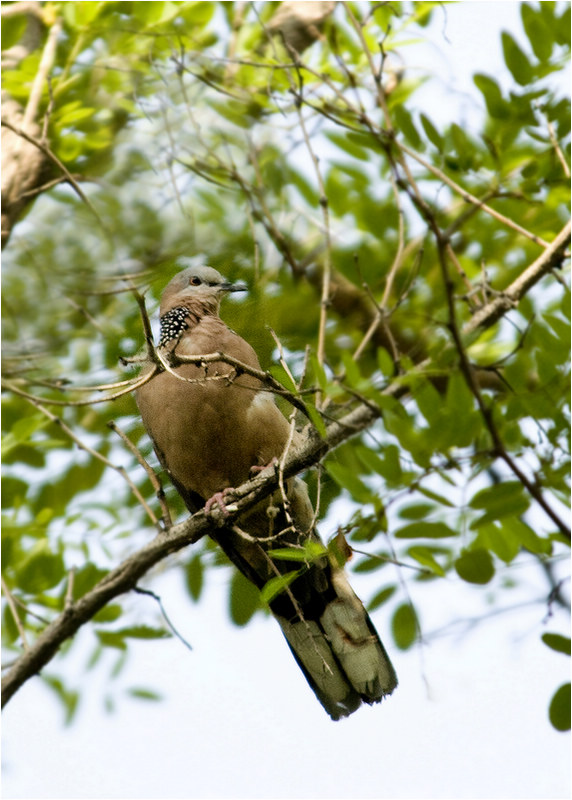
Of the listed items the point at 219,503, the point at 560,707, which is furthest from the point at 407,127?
the point at 560,707

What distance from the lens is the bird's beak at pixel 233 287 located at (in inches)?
134

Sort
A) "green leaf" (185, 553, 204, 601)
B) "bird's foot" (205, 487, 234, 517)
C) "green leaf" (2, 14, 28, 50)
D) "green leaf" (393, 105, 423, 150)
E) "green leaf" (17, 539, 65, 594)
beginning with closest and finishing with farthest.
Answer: "bird's foot" (205, 487, 234, 517), "green leaf" (185, 553, 204, 601), "green leaf" (393, 105, 423, 150), "green leaf" (17, 539, 65, 594), "green leaf" (2, 14, 28, 50)

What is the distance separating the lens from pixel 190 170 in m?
4.82

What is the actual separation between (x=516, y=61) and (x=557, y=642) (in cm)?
259

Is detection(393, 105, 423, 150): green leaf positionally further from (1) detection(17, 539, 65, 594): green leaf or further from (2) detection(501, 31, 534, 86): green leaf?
(1) detection(17, 539, 65, 594): green leaf

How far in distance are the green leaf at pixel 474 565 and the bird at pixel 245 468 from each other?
0.65 meters

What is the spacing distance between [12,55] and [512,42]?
2.74 metres

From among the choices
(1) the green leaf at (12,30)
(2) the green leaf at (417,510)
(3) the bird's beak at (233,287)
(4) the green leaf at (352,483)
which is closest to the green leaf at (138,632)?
(3) the bird's beak at (233,287)

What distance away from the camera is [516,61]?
13.6 ft

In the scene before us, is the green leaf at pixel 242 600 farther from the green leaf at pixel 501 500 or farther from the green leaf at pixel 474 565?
the green leaf at pixel 501 500

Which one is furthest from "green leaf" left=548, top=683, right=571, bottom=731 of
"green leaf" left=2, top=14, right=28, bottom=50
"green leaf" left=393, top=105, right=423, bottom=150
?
"green leaf" left=2, top=14, right=28, bottom=50

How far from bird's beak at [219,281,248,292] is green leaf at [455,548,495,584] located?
49.8 inches

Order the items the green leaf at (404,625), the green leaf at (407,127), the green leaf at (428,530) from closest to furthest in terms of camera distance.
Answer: the green leaf at (428,530) → the green leaf at (404,625) → the green leaf at (407,127)

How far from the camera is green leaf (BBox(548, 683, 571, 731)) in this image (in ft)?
10.2
